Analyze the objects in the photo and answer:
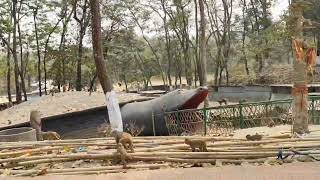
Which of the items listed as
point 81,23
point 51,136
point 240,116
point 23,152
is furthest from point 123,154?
point 81,23

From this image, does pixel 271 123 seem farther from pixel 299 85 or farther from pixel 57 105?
pixel 57 105

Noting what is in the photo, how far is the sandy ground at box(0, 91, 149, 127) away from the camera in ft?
75.5

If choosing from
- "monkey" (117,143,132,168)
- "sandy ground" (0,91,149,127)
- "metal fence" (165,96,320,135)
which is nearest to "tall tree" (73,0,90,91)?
"sandy ground" (0,91,149,127)

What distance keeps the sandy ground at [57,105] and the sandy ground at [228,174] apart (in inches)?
613

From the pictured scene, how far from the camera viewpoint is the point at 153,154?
7.80 meters

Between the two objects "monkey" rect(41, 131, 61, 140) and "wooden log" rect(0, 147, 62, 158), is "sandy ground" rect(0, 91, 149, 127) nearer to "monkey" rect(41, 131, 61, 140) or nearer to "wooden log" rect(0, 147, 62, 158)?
"monkey" rect(41, 131, 61, 140)

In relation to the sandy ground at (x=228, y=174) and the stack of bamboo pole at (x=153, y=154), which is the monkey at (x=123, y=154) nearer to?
the stack of bamboo pole at (x=153, y=154)

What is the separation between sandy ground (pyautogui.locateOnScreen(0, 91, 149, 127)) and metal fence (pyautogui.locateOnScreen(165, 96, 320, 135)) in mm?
8374

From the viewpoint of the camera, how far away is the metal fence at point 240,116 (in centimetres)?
1583

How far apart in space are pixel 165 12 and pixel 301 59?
112 feet

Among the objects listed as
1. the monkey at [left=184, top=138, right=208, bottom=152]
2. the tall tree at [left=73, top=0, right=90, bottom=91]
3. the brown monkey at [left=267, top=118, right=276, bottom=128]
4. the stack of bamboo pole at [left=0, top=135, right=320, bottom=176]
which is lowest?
the brown monkey at [left=267, top=118, right=276, bottom=128]

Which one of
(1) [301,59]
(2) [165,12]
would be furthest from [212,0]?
(1) [301,59]

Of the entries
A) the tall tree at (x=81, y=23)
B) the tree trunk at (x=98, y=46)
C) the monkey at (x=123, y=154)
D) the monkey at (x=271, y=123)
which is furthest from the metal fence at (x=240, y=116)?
the tall tree at (x=81, y=23)

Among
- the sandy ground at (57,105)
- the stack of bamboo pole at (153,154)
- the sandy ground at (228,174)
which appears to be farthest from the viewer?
the sandy ground at (57,105)
